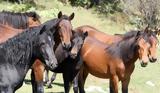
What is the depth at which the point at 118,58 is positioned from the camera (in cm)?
992

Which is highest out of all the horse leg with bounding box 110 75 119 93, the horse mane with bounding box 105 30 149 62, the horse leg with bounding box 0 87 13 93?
the horse leg with bounding box 0 87 13 93

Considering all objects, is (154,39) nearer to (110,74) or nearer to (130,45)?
(130,45)

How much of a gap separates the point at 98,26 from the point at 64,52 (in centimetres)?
1250

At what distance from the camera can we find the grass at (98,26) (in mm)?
12899

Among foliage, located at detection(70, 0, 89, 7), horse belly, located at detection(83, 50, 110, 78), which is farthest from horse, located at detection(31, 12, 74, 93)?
foliage, located at detection(70, 0, 89, 7)

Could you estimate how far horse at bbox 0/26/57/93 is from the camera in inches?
245

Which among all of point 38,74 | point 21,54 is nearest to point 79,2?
point 38,74

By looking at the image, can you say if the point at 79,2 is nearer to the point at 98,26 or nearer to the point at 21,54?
the point at 98,26

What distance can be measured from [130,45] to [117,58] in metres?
0.40

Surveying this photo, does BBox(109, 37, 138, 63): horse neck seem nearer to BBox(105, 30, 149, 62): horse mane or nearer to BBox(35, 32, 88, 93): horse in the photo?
BBox(105, 30, 149, 62): horse mane

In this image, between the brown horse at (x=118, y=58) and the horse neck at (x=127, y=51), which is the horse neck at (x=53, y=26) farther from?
the horse neck at (x=127, y=51)

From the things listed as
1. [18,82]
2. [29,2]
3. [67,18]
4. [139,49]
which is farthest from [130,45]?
[29,2]

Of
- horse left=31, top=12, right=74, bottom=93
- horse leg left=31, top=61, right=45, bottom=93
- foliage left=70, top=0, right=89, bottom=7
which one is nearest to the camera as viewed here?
horse left=31, top=12, right=74, bottom=93

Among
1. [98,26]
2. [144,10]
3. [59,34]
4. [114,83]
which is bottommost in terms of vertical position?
[98,26]
